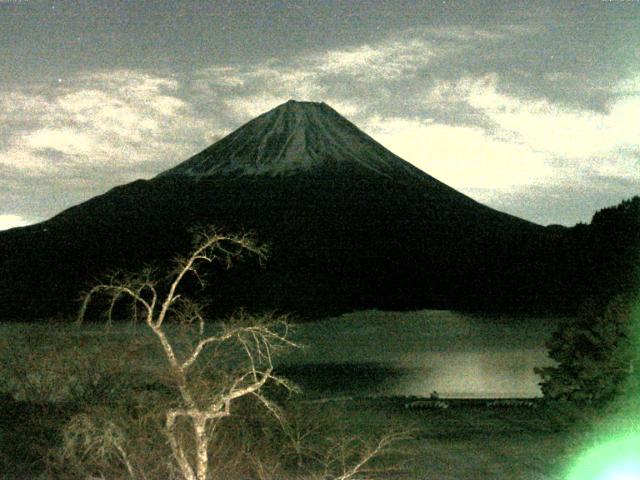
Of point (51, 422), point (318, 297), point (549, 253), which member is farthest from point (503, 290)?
point (51, 422)

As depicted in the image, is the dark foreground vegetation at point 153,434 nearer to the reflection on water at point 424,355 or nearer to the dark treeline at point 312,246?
the reflection on water at point 424,355

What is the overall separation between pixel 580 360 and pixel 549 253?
6101 cm

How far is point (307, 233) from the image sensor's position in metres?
102

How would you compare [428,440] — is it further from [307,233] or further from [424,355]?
[307,233]

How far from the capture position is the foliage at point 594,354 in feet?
41.2

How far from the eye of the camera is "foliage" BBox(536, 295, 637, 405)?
1256cm

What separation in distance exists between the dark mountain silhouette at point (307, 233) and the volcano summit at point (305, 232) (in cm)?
18

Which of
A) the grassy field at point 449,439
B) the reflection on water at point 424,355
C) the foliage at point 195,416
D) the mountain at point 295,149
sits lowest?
the reflection on water at point 424,355

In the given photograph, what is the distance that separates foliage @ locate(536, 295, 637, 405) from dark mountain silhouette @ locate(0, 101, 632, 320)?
54.6 metres

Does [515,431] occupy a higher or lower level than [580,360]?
lower

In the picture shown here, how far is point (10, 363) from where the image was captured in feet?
40.2

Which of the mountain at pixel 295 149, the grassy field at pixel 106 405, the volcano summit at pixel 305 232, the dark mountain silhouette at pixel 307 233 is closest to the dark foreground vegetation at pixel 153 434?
the grassy field at pixel 106 405

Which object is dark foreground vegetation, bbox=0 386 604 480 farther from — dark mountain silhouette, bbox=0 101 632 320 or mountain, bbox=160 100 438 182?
mountain, bbox=160 100 438 182

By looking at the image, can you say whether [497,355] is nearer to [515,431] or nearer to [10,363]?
[515,431]
